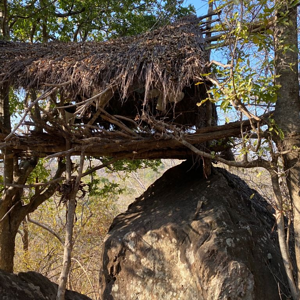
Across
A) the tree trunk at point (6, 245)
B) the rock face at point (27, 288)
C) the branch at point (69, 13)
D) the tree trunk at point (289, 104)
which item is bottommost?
the rock face at point (27, 288)

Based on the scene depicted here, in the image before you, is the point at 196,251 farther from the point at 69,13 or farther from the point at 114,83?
the point at 69,13

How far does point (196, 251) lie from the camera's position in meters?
3.64

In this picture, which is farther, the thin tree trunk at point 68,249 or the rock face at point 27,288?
the rock face at point 27,288

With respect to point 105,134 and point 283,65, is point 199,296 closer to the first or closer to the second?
point 105,134

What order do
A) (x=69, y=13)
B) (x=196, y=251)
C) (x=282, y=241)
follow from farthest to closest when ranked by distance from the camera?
1. (x=69, y=13)
2. (x=196, y=251)
3. (x=282, y=241)

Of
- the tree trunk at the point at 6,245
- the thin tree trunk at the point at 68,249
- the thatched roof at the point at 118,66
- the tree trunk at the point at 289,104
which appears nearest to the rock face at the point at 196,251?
the tree trunk at the point at 289,104

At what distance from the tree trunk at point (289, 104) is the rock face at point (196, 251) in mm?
484

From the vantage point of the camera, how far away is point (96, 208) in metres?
9.82

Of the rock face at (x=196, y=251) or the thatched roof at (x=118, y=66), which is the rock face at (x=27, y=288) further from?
the thatched roof at (x=118, y=66)

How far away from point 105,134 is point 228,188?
173 centimetres

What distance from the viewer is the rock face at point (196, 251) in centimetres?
342

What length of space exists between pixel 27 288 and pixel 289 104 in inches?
143

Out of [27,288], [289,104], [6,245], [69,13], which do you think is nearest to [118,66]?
[289,104]

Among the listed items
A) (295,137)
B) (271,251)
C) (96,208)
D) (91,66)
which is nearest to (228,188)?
(271,251)
